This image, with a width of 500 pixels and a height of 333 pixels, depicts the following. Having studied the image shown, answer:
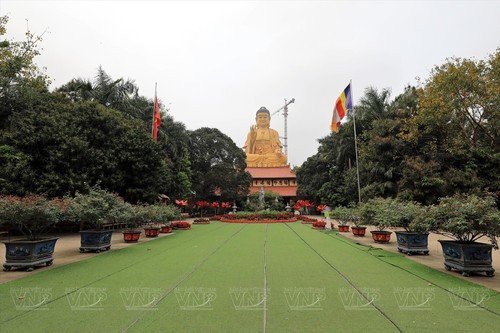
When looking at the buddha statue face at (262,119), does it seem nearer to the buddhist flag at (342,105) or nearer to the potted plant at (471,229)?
the buddhist flag at (342,105)

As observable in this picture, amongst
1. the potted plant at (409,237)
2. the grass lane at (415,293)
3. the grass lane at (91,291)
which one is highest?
the potted plant at (409,237)

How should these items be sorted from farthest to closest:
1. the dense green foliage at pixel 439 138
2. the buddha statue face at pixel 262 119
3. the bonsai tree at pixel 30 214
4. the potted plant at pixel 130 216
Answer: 1. the buddha statue face at pixel 262 119
2. the dense green foliage at pixel 439 138
3. the potted plant at pixel 130 216
4. the bonsai tree at pixel 30 214

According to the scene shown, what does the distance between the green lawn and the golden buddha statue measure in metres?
41.2

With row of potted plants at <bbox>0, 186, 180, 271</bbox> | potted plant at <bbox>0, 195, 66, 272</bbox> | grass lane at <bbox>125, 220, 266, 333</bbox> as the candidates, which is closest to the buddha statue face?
row of potted plants at <bbox>0, 186, 180, 271</bbox>

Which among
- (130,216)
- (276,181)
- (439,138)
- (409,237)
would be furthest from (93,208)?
(276,181)

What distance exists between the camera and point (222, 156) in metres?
35.7

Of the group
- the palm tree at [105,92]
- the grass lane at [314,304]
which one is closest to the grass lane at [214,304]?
the grass lane at [314,304]

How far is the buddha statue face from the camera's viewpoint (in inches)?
2128

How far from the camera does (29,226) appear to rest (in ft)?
28.4

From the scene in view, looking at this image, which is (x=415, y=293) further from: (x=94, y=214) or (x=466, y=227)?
(x=94, y=214)

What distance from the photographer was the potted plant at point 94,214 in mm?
9828

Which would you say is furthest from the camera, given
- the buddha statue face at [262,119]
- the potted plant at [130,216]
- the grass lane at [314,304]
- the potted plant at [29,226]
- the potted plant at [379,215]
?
the buddha statue face at [262,119]

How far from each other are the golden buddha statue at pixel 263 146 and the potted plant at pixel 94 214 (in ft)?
128

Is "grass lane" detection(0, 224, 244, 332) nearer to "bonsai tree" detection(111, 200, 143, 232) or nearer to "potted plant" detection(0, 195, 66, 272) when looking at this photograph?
"potted plant" detection(0, 195, 66, 272)
